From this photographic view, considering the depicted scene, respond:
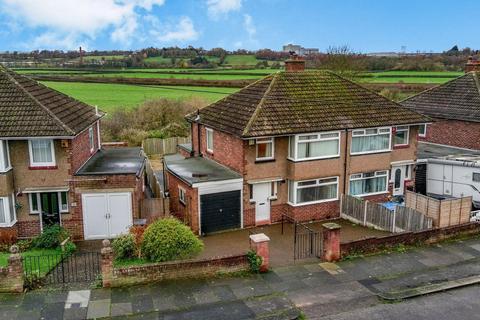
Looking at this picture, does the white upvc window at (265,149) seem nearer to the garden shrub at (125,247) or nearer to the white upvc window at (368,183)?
the white upvc window at (368,183)

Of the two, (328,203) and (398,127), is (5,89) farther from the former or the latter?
(398,127)

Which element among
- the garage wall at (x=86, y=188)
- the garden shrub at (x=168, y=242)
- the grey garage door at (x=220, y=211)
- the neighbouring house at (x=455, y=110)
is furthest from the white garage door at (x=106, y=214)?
the neighbouring house at (x=455, y=110)

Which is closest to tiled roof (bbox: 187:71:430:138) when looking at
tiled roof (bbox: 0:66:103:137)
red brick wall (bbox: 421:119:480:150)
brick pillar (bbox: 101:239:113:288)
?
red brick wall (bbox: 421:119:480:150)

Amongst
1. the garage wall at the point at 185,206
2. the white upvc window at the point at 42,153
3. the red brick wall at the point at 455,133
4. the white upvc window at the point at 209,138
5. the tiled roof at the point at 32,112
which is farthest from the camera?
the red brick wall at the point at 455,133

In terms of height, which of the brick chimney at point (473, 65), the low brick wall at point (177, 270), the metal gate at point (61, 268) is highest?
the brick chimney at point (473, 65)

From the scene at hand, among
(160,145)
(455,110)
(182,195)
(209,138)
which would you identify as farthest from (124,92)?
(455,110)

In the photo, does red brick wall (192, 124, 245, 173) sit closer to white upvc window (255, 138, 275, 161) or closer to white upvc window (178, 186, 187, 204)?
white upvc window (255, 138, 275, 161)
